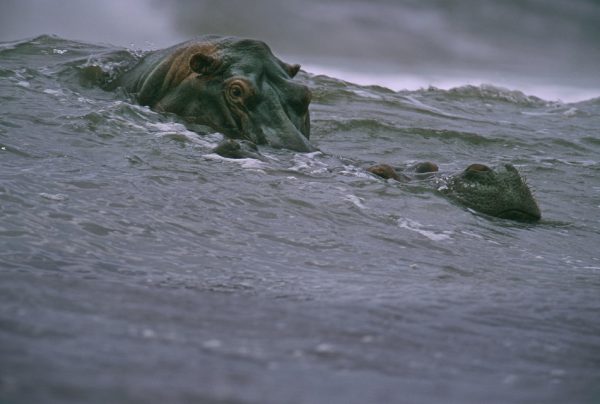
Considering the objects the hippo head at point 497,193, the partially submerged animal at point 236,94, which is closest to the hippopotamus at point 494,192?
the hippo head at point 497,193

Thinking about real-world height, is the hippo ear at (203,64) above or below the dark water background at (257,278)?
above

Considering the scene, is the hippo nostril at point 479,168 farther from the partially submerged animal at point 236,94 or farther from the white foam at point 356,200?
the white foam at point 356,200

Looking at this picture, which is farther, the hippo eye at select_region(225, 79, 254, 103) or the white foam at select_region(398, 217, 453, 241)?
the hippo eye at select_region(225, 79, 254, 103)

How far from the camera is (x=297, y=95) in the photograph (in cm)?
495

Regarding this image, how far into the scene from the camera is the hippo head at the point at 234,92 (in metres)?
4.69

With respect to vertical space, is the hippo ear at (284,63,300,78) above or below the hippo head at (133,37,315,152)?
above

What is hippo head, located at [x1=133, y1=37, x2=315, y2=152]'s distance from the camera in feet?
15.4

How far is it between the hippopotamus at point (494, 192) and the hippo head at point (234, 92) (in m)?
0.94

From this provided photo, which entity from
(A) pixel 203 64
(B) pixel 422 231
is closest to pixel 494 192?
(B) pixel 422 231

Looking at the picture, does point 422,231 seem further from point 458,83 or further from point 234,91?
point 458,83

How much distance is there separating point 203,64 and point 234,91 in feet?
1.01

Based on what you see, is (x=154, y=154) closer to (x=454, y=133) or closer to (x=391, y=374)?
(x=391, y=374)

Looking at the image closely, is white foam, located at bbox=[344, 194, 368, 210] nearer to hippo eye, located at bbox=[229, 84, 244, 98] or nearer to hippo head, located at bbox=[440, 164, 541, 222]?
hippo head, located at bbox=[440, 164, 541, 222]

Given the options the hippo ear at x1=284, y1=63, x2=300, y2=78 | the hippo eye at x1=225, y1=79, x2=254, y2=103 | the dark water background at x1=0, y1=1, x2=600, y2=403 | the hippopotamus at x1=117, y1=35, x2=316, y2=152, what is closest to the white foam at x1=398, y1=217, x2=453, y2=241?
the dark water background at x1=0, y1=1, x2=600, y2=403
